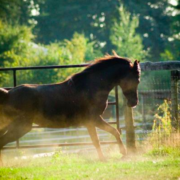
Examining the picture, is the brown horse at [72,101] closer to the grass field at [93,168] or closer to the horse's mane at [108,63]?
the horse's mane at [108,63]

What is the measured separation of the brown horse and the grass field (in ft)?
1.73

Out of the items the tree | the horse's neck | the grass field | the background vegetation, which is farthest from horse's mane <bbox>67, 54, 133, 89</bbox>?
the background vegetation

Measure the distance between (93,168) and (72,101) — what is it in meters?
1.80

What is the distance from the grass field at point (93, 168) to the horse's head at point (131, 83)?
3.56 feet

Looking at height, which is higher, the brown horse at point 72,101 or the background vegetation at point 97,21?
the background vegetation at point 97,21

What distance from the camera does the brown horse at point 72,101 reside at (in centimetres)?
966

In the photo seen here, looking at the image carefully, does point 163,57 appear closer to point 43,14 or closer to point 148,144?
point 43,14

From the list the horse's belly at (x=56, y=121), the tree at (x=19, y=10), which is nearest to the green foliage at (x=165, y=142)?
the horse's belly at (x=56, y=121)

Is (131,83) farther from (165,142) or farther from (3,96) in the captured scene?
(3,96)

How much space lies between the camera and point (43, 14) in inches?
2344

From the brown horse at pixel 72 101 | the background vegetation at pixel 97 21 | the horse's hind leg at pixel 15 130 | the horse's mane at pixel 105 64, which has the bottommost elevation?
the horse's hind leg at pixel 15 130

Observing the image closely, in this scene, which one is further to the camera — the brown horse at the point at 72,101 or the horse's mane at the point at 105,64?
the horse's mane at the point at 105,64

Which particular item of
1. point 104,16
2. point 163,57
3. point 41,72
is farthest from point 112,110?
point 104,16

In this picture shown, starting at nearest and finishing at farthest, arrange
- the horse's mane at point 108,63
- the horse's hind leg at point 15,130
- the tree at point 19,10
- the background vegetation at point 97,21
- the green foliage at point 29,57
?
the horse's hind leg at point 15,130 < the horse's mane at point 108,63 < the green foliage at point 29,57 < the tree at point 19,10 < the background vegetation at point 97,21
